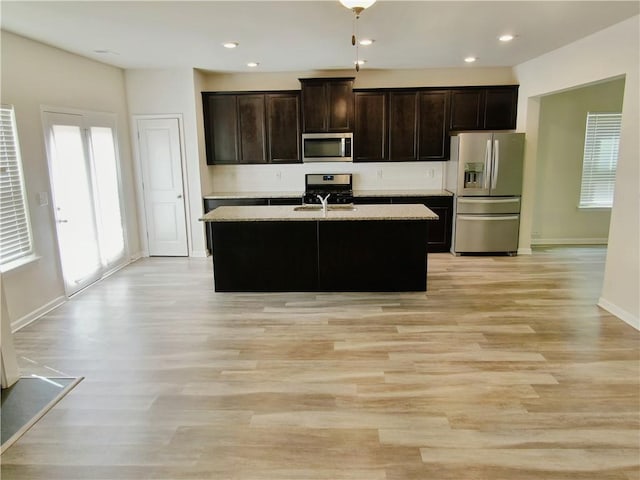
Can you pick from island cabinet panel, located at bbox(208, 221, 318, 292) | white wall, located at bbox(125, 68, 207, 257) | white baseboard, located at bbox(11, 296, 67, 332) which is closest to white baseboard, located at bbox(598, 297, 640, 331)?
island cabinet panel, located at bbox(208, 221, 318, 292)

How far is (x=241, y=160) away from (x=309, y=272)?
8.64 feet

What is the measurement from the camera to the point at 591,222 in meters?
6.81

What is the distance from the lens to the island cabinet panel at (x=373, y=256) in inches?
182

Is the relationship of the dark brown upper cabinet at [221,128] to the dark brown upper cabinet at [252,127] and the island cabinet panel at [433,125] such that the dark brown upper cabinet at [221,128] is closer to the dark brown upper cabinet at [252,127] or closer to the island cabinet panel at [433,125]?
the dark brown upper cabinet at [252,127]

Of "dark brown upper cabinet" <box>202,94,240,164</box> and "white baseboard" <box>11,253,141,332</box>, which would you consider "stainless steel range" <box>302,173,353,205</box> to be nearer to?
"dark brown upper cabinet" <box>202,94,240,164</box>

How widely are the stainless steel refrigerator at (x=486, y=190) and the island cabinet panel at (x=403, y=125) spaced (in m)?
0.61

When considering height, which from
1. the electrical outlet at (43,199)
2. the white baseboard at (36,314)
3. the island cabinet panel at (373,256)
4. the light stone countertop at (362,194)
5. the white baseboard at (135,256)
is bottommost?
the white baseboard at (36,314)

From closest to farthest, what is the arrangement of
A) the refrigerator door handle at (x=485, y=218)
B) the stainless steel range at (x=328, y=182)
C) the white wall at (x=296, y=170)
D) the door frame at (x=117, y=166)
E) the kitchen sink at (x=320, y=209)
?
the door frame at (x=117, y=166), the kitchen sink at (x=320, y=209), the refrigerator door handle at (x=485, y=218), the white wall at (x=296, y=170), the stainless steel range at (x=328, y=182)

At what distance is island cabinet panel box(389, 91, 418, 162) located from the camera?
6.31 m

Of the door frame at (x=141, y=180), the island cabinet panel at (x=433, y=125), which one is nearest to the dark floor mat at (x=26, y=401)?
the door frame at (x=141, y=180)

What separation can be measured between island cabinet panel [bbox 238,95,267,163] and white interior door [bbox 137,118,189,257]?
0.93 metres

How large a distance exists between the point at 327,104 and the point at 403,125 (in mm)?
1184

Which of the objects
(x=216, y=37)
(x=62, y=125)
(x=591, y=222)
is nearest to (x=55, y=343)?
(x=62, y=125)

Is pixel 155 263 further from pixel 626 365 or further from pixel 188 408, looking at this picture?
pixel 626 365
